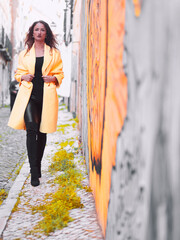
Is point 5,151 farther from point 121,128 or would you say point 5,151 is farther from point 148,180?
point 148,180

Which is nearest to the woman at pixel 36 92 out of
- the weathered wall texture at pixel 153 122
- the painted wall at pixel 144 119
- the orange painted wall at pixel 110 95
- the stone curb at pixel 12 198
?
the stone curb at pixel 12 198

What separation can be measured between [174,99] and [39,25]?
3.49m

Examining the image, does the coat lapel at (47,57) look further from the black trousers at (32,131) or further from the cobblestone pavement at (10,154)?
the cobblestone pavement at (10,154)

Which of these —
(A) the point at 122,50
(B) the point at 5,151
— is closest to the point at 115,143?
(A) the point at 122,50

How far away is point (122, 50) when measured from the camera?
6.61 feet

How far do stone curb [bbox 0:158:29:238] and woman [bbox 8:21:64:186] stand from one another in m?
0.23

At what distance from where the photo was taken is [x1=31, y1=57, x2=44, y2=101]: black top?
4441 millimetres

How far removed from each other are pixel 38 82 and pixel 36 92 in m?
0.12

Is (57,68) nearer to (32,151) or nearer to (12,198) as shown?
(32,151)

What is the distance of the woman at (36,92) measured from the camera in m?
4.40

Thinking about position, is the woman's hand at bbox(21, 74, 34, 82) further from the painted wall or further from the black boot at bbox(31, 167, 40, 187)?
the painted wall

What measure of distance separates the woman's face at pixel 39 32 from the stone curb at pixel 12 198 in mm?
1691

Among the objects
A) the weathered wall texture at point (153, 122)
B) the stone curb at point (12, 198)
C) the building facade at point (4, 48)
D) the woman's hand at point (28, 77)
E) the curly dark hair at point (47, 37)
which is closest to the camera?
the weathered wall texture at point (153, 122)

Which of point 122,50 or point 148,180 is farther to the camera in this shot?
point 122,50
